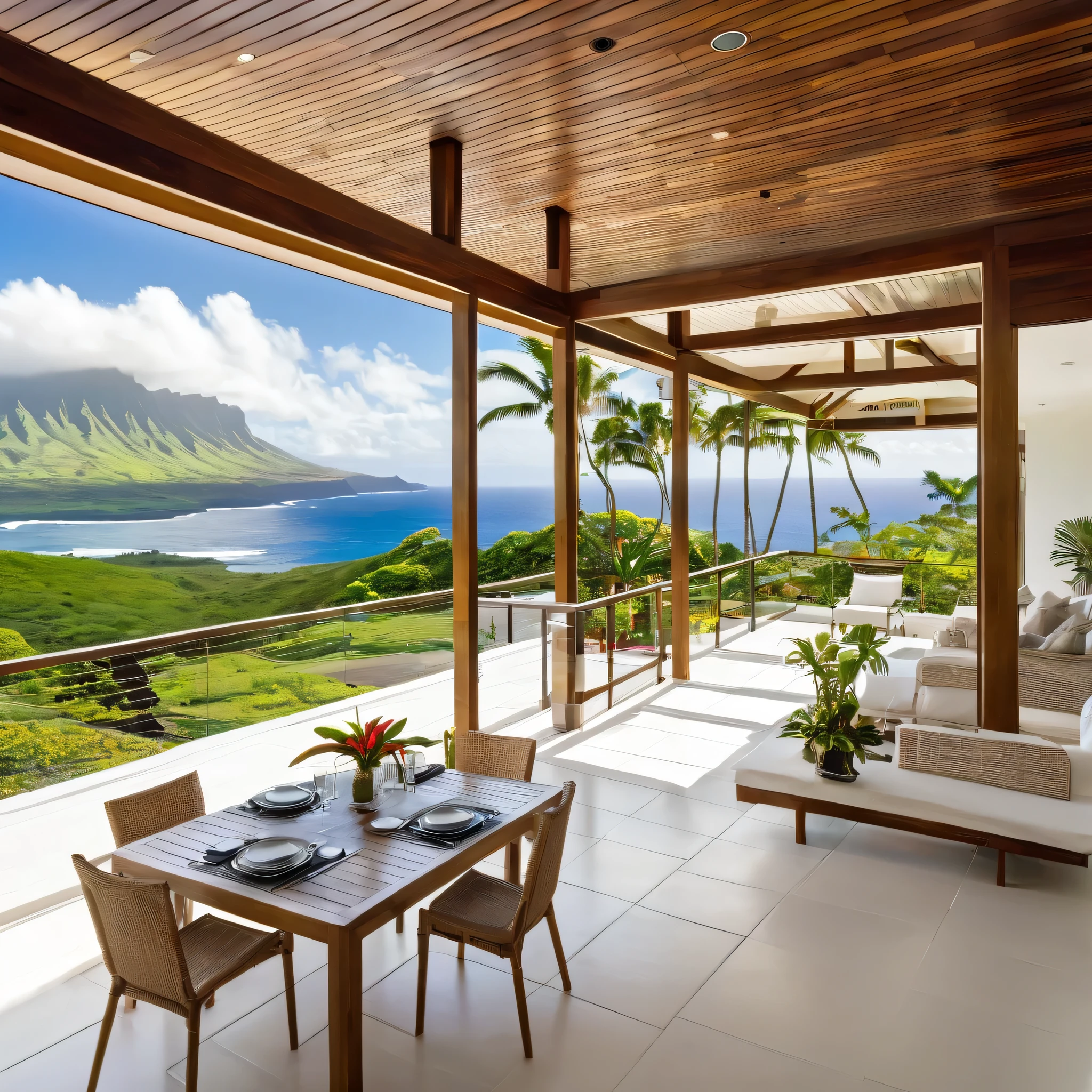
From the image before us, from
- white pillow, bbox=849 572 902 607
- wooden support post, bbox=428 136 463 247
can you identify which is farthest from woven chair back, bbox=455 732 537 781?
white pillow, bbox=849 572 902 607

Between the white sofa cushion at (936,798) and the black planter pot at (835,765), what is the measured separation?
0.03m

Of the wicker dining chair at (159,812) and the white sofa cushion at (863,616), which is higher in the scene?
the wicker dining chair at (159,812)

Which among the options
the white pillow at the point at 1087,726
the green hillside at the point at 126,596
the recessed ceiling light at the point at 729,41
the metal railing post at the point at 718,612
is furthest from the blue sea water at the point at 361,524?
the white pillow at the point at 1087,726

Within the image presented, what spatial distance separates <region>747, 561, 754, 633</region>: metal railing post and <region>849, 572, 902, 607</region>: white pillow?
123 centimetres

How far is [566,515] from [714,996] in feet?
12.2

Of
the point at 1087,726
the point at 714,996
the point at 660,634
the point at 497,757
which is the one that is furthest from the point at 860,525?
the point at 714,996

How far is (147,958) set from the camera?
2068 millimetres

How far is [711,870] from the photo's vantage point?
364 centimetres

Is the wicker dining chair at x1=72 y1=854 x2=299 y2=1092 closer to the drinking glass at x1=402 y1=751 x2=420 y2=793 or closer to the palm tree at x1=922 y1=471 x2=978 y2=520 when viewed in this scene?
the drinking glass at x1=402 y1=751 x2=420 y2=793

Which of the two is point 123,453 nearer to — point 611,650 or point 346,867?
point 611,650

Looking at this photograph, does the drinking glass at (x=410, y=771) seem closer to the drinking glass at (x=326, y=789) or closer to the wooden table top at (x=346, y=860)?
the wooden table top at (x=346, y=860)

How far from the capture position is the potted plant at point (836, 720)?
3.87 metres

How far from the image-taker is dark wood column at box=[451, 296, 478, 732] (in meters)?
4.59

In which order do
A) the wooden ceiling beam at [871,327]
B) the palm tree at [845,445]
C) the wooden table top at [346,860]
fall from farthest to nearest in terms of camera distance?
the palm tree at [845,445] < the wooden ceiling beam at [871,327] < the wooden table top at [346,860]
